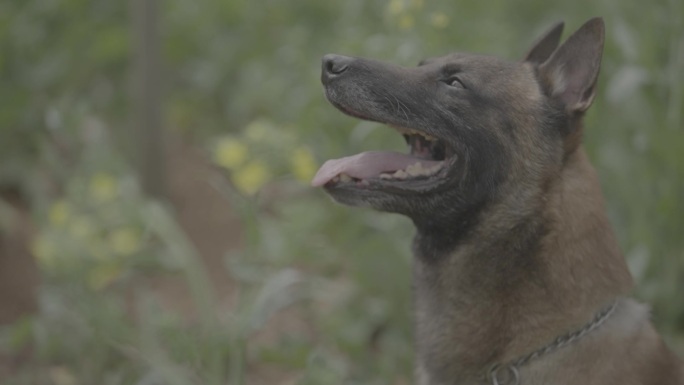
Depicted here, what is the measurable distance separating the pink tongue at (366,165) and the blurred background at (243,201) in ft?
2.05

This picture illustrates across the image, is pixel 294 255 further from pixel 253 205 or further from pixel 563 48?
pixel 563 48

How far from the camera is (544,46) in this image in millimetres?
3660

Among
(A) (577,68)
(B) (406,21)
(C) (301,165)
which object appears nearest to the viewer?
(A) (577,68)

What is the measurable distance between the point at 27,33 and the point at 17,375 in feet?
6.87

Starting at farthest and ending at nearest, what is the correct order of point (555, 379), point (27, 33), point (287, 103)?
point (27, 33) < point (287, 103) < point (555, 379)

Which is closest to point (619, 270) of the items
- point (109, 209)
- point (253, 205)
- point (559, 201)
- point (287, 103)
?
point (559, 201)

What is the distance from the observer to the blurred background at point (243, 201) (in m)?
4.20

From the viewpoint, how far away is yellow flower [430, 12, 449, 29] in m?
4.19

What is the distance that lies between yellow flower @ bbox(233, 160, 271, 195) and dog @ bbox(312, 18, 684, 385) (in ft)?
2.43

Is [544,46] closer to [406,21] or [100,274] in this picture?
[406,21]

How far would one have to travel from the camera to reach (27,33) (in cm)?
597

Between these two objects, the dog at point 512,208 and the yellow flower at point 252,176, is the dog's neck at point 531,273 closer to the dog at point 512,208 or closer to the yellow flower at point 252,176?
the dog at point 512,208

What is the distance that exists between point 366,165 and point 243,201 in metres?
0.90

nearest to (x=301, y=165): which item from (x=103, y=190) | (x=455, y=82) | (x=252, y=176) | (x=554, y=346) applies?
(x=252, y=176)
